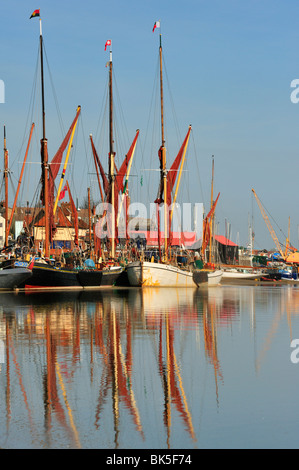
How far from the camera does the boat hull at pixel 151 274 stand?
71562 mm

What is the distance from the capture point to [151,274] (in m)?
72.1

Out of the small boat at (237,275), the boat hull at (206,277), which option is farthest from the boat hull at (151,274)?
the small boat at (237,275)

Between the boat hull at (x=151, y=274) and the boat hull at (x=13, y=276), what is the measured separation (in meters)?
13.9

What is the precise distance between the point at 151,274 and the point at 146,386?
184ft

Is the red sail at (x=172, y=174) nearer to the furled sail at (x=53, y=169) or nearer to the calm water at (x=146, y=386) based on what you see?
the furled sail at (x=53, y=169)

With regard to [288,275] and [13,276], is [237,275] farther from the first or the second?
[13,276]

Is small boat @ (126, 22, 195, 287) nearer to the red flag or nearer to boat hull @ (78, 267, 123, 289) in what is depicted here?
boat hull @ (78, 267, 123, 289)

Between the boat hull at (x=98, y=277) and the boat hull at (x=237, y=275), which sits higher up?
the boat hull at (x=98, y=277)

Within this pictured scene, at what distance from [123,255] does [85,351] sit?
2542 inches

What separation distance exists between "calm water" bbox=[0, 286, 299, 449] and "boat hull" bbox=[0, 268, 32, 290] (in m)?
30.0

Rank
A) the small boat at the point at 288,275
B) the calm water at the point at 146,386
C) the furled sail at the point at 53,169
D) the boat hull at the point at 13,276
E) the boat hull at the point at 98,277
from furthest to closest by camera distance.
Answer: the small boat at the point at 288,275
the furled sail at the point at 53,169
the boat hull at the point at 98,277
the boat hull at the point at 13,276
the calm water at the point at 146,386

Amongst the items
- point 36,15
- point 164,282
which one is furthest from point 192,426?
point 36,15

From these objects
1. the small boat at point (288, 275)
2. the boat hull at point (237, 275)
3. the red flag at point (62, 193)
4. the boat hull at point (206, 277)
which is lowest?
the small boat at point (288, 275)

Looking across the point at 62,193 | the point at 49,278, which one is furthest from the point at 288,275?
the point at 49,278
